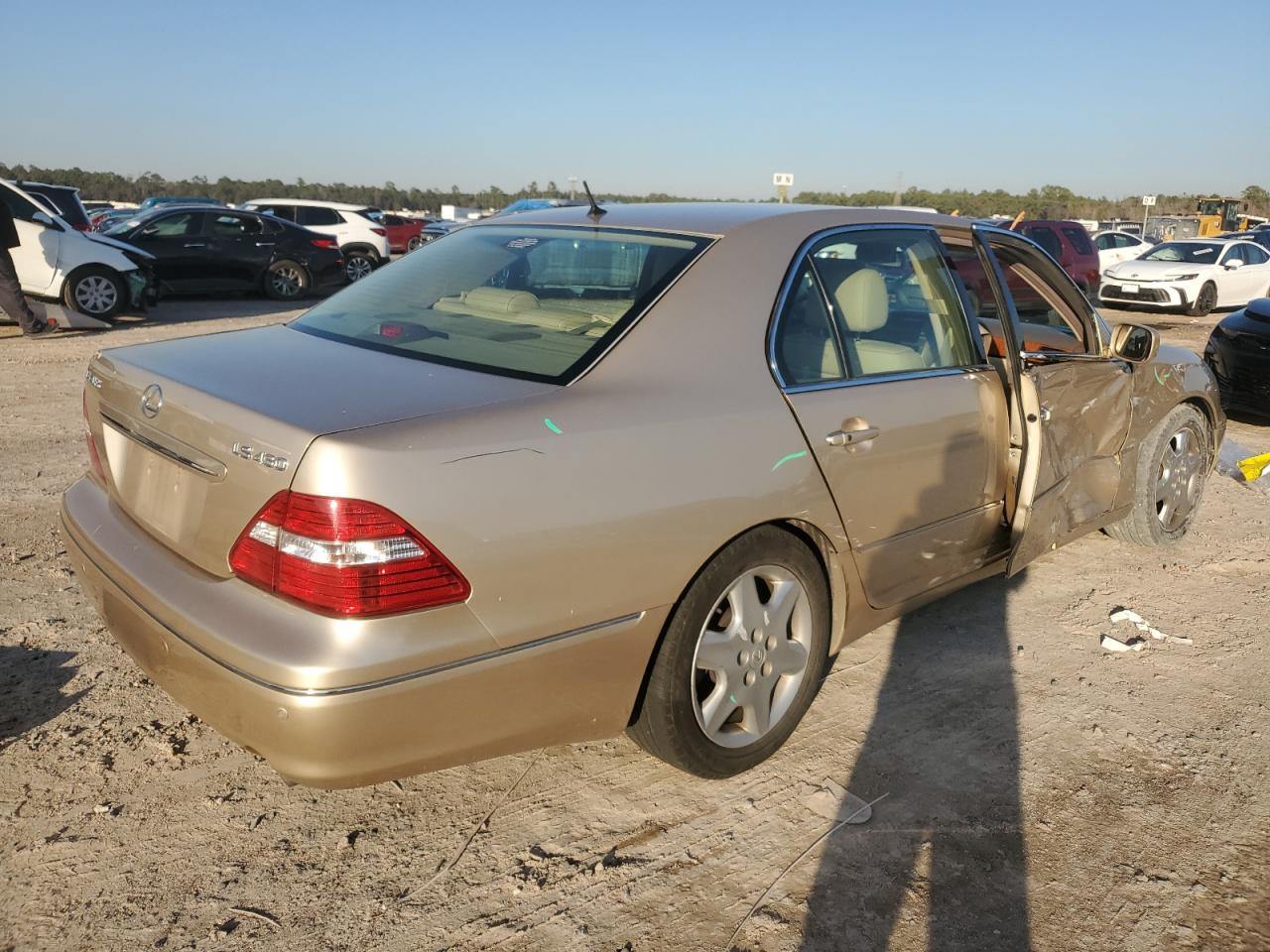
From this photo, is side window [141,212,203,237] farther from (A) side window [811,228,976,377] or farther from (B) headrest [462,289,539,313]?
(A) side window [811,228,976,377]

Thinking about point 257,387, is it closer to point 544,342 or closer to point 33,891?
point 544,342

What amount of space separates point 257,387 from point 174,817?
1.21m

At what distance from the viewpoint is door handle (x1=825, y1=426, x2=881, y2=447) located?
3018 mm

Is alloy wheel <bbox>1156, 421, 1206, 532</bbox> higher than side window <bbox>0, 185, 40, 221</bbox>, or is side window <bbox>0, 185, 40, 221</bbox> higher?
side window <bbox>0, 185, 40, 221</bbox>

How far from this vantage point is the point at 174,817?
2.74 metres

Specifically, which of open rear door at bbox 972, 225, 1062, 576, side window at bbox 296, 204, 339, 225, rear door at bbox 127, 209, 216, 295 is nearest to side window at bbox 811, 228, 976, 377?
→ open rear door at bbox 972, 225, 1062, 576

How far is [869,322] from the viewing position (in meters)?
3.42

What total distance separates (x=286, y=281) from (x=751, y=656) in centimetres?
1527

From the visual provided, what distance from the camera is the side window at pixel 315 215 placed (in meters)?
20.9

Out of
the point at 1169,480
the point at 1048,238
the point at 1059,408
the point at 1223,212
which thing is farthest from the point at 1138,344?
the point at 1223,212

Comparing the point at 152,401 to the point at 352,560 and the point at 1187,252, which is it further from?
the point at 1187,252

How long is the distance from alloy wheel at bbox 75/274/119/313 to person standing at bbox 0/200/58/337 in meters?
0.56

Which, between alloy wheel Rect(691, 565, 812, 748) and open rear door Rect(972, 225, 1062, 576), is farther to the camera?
open rear door Rect(972, 225, 1062, 576)

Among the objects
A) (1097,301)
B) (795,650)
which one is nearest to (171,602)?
(795,650)
